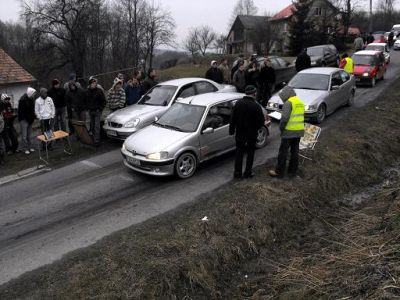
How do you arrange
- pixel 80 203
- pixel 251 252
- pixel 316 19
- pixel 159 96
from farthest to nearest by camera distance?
pixel 316 19 < pixel 159 96 < pixel 80 203 < pixel 251 252

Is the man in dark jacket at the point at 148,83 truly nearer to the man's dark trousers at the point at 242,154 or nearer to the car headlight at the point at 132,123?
the car headlight at the point at 132,123

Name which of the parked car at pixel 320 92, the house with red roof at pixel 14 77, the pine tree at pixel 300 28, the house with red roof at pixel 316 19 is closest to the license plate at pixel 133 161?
the parked car at pixel 320 92

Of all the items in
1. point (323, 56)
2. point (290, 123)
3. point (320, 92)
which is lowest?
point (290, 123)

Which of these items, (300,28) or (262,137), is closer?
(262,137)

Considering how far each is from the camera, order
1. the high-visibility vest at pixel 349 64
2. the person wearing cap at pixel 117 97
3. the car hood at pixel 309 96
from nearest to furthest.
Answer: the person wearing cap at pixel 117 97 < the car hood at pixel 309 96 < the high-visibility vest at pixel 349 64

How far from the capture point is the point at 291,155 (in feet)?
29.3

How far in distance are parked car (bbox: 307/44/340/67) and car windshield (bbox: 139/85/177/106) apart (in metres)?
12.1

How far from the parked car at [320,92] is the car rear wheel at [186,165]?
4.91 m

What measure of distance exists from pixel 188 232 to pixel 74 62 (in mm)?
51560

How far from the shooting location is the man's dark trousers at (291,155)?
341 inches

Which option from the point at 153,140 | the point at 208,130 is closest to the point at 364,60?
the point at 208,130

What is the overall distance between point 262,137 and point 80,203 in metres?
5.17

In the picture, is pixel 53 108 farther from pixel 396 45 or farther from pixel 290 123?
pixel 396 45

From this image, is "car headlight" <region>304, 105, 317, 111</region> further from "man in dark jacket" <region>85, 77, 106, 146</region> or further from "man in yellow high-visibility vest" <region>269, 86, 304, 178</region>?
"man in dark jacket" <region>85, 77, 106, 146</region>
